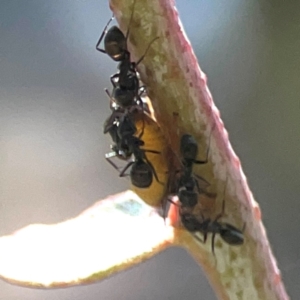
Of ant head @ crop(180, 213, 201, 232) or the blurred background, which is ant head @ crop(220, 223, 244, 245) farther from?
the blurred background

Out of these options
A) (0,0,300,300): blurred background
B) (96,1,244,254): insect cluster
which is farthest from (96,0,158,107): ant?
(0,0,300,300): blurred background

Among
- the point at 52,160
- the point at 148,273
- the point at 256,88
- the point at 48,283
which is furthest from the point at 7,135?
the point at 48,283

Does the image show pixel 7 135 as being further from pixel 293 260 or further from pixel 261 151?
pixel 293 260

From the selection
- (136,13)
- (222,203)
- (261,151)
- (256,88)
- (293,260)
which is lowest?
(293,260)

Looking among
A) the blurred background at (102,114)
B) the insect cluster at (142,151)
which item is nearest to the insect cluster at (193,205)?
the insect cluster at (142,151)

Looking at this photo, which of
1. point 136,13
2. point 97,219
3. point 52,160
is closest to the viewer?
point 136,13

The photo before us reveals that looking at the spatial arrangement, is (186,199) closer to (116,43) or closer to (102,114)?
(116,43)

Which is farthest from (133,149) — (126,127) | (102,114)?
(102,114)

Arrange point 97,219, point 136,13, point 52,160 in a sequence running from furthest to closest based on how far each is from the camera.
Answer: point 52,160
point 97,219
point 136,13
